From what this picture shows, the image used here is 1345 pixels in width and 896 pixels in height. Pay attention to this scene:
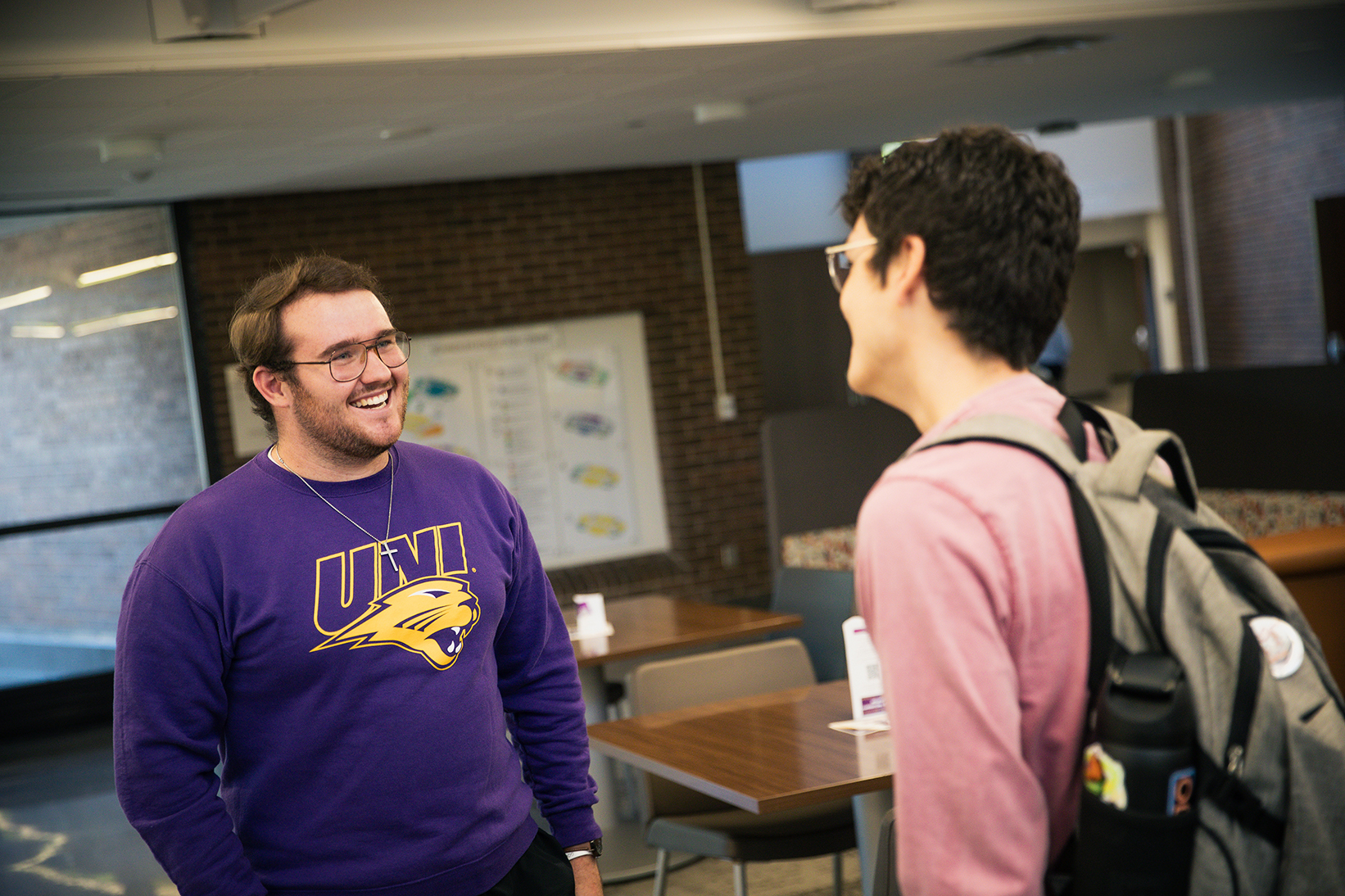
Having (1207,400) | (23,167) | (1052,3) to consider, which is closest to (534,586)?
(1052,3)

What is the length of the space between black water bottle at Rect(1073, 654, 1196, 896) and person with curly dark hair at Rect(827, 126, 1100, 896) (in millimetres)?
40

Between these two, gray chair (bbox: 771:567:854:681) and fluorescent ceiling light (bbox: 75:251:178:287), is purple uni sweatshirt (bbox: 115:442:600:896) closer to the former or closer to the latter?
gray chair (bbox: 771:567:854:681)

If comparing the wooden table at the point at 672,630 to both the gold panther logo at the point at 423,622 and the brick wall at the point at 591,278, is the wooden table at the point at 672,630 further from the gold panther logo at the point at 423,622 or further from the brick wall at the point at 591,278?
the brick wall at the point at 591,278

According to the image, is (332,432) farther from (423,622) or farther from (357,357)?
(423,622)

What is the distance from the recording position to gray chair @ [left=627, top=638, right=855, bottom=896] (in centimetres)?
289

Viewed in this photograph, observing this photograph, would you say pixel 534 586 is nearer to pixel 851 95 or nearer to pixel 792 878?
pixel 792 878

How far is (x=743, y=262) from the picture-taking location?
867 cm

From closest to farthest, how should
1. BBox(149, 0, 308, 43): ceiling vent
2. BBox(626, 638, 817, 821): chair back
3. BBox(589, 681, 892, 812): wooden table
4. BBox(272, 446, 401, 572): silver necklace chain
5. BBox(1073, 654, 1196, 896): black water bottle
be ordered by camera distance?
BBox(1073, 654, 1196, 896): black water bottle → BBox(272, 446, 401, 572): silver necklace chain → BBox(589, 681, 892, 812): wooden table → BBox(626, 638, 817, 821): chair back → BBox(149, 0, 308, 43): ceiling vent

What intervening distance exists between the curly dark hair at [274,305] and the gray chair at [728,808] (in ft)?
5.00

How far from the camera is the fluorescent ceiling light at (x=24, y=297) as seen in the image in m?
7.04

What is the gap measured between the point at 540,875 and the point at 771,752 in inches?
28.1

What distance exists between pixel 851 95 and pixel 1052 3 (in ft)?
4.99

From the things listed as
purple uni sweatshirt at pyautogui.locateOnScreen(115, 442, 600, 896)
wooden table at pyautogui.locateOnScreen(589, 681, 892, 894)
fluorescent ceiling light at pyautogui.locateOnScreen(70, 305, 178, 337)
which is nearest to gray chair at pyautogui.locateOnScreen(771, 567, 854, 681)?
wooden table at pyautogui.locateOnScreen(589, 681, 892, 894)

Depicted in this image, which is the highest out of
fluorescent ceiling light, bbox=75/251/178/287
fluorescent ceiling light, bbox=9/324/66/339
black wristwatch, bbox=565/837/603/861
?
fluorescent ceiling light, bbox=75/251/178/287
